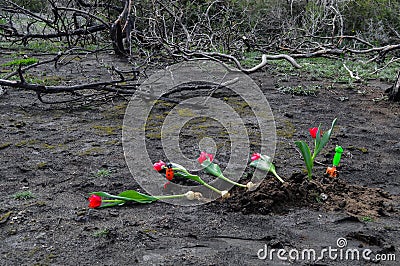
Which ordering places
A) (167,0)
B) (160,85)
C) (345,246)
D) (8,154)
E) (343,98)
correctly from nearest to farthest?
(345,246)
(8,154)
(343,98)
(160,85)
(167,0)

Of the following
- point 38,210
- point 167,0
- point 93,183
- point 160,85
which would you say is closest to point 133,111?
point 160,85

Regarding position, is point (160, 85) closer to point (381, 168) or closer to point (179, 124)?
point (179, 124)

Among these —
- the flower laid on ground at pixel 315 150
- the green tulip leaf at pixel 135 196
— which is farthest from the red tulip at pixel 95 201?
the flower laid on ground at pixel 315 150

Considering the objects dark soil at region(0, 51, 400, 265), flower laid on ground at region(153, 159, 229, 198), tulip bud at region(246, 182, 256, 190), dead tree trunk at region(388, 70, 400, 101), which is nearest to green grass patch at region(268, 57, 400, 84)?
dead tree trunk at region(388, 70, 400, 101)

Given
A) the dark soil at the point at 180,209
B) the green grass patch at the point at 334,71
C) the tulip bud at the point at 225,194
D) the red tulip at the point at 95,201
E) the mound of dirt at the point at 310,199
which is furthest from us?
the green grass patch at the point at 334,71

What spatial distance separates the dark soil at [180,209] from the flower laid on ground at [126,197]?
0.06 metres

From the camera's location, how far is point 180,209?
8.60 feet

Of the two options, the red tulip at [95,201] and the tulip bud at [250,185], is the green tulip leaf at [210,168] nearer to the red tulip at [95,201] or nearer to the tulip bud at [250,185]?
the tulip bud at [250,185]

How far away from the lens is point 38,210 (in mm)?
2619

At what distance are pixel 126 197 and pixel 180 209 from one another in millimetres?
323

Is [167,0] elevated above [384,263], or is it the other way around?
[167,0]

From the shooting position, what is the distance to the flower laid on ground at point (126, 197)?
2.46m

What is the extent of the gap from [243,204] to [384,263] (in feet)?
2.66

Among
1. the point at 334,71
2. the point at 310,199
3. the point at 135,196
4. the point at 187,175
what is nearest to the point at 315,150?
the point at 310,199
